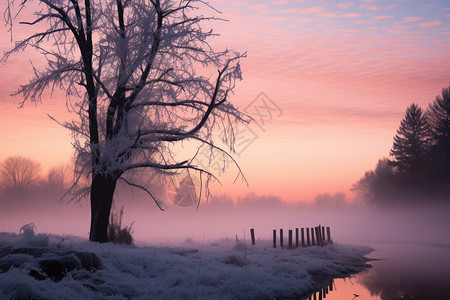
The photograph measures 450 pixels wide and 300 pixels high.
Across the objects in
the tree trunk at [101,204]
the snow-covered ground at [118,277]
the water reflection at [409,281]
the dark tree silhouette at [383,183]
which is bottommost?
the water reflection at [409,281]

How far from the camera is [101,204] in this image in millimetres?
18031

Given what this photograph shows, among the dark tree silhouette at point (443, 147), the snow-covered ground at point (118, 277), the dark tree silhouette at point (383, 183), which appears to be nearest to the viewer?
the snow-covered ground at point (118, 277)

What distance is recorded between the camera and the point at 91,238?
59.2ft

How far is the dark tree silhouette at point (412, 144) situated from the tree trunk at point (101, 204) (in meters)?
51.1

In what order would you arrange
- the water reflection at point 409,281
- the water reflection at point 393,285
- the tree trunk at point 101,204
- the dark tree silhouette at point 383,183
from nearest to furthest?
the water reflection at point 393,285
the water reflection at point 409,281
the tree trunk at point 101,204
the dark tree silhouette at point 383,183

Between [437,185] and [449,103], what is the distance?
1065 centimetres

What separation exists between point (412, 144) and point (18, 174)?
55735mm

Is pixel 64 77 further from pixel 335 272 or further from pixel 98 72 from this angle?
pixel 335 272

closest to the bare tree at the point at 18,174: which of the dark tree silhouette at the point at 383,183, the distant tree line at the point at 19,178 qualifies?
the distant tree line at the point at 19,178

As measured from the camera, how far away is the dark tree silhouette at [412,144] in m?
60.7

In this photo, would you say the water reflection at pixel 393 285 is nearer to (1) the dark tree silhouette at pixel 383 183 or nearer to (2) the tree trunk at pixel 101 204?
(2) the tree trunk at pixel 101 204

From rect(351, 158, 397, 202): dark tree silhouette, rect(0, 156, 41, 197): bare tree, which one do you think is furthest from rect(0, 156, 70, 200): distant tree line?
rect(351, 158, 397, 202): dark tree silhouette

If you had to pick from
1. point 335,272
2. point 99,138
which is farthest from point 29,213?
point 335,272

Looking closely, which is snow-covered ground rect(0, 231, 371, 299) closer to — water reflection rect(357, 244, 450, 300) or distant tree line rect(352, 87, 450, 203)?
water reflection rect(357, 244, 450, 300)
